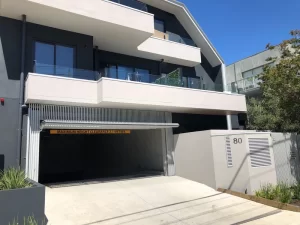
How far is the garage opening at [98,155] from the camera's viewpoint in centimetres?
1805

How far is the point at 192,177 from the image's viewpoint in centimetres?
1460

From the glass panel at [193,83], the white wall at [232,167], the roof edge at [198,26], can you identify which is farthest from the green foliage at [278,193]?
the roof edge at [198,26]

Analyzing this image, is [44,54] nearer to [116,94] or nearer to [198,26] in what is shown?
[116,94]

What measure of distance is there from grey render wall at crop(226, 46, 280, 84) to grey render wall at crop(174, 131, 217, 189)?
1803 centimetres

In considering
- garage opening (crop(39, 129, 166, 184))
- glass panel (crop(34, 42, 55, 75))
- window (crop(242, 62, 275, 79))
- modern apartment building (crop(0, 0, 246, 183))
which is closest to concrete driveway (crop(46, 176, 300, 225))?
modern apartment building (crop(0, 0, 246, 183))

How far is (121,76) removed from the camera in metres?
13.8

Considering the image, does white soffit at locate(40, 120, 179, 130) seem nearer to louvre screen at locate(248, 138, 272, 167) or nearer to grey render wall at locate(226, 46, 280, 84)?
louvre screen at locate(248, 138, 272, 167)

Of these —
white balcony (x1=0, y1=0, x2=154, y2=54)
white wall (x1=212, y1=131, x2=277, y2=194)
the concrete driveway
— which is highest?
white balcony (x1=0, y1=0, x2=154, y2=54)

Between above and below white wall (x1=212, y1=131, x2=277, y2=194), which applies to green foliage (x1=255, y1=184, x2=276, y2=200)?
below

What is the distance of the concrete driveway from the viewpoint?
28.9ft

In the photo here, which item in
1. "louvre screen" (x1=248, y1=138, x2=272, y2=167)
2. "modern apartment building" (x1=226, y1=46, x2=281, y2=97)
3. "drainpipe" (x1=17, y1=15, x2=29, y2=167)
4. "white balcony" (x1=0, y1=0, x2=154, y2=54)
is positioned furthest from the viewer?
"modern apartment building" (x1=226, y1=46, x2=281, y2=97)

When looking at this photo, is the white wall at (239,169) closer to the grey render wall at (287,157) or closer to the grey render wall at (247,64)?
the grey render wall at (287,157)

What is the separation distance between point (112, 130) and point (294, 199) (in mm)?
9669

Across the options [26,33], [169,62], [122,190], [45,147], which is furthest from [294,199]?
[45,147]
